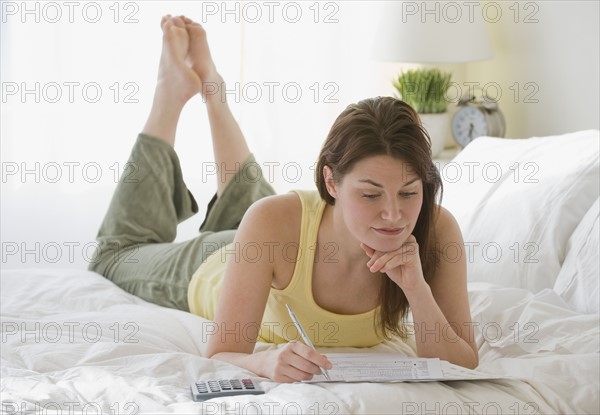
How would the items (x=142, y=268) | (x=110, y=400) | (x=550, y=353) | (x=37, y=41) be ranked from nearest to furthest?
(x=110, y=400) → (x=550, y=353) → (x=142, y=268) → (x=37, y=41)

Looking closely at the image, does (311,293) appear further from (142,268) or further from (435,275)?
(142,268)

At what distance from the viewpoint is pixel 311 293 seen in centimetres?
179

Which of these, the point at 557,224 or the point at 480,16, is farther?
the point at 480,16

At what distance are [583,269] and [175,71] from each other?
1.34m

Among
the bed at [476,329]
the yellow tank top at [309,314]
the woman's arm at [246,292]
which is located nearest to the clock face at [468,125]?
the bed at [476,329]

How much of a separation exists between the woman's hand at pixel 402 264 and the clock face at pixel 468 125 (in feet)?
5.33

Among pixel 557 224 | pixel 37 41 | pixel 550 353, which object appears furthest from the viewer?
pixel 37 41

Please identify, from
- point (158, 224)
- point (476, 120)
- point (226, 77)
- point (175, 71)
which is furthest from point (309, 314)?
point (226, 77)

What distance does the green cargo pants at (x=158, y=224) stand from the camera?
7.70 ft

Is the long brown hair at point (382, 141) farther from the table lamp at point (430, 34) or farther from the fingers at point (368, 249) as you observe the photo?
the table lamp at point (430, 34)

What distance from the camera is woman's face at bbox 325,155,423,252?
1.61m

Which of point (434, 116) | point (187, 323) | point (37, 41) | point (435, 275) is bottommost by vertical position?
point (187, 323)

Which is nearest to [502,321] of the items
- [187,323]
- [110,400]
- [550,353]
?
[550,353]

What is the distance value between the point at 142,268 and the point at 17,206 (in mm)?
1090
